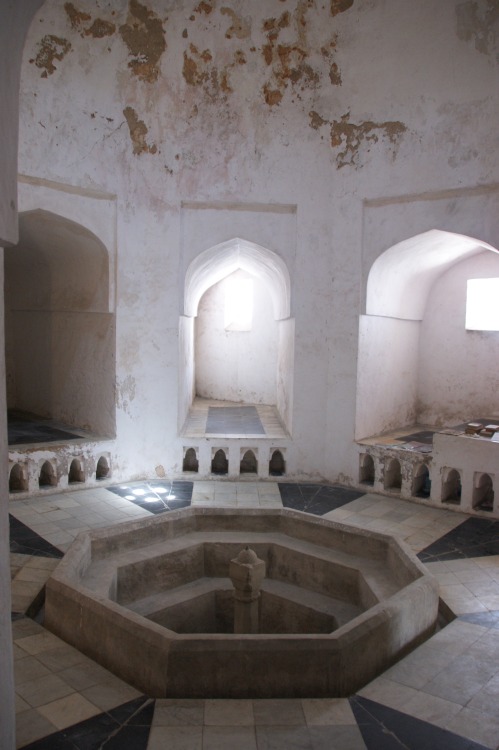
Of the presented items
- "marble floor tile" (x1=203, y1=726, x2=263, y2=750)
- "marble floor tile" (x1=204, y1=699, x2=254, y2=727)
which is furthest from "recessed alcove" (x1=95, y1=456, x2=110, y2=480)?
"marble floor tile" (x1=203, y1=726, x2=263, y2=750)

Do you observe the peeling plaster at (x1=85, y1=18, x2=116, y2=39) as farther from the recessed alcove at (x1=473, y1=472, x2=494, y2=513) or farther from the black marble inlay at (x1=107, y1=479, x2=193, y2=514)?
the recessed alcove at (x1=473, y1=472, x2=494, y2=513)

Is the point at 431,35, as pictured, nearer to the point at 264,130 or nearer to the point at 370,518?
the point at 264,130

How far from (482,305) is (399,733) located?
7.69 m

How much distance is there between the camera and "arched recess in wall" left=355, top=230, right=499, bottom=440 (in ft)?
27.6

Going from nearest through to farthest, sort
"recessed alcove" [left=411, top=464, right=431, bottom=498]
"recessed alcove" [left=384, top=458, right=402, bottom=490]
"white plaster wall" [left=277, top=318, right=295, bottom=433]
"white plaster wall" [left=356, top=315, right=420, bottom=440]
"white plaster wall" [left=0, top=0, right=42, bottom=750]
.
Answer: "white plaster wall" [left=0, top=0, right=42, bottom=750] → "recessed alcove" [left=411, top=464, right=431, bottom=498] → "recessed alcove" [left=384, top=458, right=402, bottom=490] → "white plaster wall" [left=356, top=315, right=420, bottom=440] → "white plaster wall" [left=277, top=318, right=295, bottom=433]

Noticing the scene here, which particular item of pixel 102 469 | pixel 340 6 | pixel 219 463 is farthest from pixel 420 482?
pixel 340 6

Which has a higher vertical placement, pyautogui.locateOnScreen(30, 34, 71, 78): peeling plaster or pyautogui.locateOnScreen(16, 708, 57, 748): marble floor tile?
pyautogui.locateOnScreen(30, 34, 71, 78): peeling plaster

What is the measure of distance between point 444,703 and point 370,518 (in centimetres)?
341

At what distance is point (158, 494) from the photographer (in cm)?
770

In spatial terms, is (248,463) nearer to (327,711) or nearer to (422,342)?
A: (422,342)

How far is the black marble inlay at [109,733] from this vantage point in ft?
10.5

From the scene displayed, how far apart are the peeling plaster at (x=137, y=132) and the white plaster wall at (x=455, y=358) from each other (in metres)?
5.24

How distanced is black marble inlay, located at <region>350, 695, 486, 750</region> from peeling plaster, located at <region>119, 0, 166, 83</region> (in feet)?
24.8

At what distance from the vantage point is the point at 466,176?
725 cm
